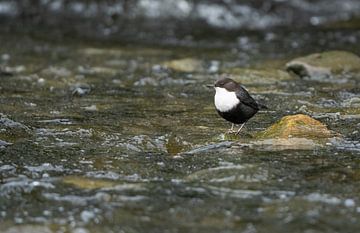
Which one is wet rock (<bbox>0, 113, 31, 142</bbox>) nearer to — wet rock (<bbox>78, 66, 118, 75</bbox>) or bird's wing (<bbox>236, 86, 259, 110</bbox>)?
bird's wing (<bbox>236, 86, 259, 110</bbox>)

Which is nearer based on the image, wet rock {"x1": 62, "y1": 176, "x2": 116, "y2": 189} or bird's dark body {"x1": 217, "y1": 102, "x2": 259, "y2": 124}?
wet rock {"x1": 62, "y1": 176, "x2": 116, "y2": 189}

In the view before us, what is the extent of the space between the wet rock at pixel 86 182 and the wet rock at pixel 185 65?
6523 millimetres

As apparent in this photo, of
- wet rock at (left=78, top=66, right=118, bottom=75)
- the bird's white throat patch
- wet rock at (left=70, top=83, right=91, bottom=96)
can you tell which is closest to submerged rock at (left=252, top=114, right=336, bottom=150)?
the bird's white throat patch

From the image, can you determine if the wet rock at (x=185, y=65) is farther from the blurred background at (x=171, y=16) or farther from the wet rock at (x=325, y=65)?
the blurred background at (x=171, y=16)

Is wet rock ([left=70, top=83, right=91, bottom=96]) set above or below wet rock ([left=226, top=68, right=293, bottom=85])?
below

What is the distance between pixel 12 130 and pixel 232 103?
7.94ft

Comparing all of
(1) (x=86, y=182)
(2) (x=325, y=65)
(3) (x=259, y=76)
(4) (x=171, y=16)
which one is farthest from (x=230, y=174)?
(4) (x=171, y=16)

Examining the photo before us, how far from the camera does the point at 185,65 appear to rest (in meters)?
12.7

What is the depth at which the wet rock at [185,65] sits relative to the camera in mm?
12585

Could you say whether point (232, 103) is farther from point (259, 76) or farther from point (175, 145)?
A: point (259, 76)

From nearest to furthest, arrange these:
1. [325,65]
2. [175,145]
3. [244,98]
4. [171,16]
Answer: [175,145], [244,98], [325,65], [171,16]

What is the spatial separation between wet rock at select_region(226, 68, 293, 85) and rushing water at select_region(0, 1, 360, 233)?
0.08 m

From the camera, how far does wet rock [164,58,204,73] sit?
12.6 metres

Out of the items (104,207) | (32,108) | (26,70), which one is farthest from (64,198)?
(26,70)
